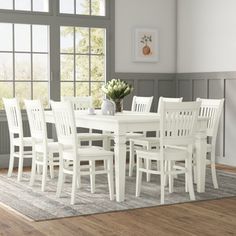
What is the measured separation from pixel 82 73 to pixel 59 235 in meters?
4.64

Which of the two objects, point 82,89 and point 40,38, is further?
point 82,89

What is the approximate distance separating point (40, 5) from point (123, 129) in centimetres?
352

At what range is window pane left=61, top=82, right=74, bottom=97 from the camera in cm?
861

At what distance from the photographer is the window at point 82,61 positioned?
862 centimetres

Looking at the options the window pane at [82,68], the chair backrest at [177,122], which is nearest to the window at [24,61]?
the window pane at [82,68]

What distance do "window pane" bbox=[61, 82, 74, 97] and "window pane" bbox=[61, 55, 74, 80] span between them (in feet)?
0.30

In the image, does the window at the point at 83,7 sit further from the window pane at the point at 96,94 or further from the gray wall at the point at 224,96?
the gray wall at the point at 224,96

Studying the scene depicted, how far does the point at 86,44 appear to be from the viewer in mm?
8766

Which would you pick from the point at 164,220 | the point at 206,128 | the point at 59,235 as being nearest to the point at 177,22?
the point at 206,128

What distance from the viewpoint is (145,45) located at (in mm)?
9156

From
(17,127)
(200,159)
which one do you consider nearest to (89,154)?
(200,159)

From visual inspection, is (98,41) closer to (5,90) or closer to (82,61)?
(82,61)

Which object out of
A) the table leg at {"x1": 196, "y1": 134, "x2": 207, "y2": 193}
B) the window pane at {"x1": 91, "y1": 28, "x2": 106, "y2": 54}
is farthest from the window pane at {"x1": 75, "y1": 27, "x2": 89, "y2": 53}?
the table leg at {"x1": 196, "y1": 134, "x2": 207, "y2": 193}

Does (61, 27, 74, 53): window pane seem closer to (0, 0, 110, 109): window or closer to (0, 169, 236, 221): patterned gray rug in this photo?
(0, 0, 110, 109): window
